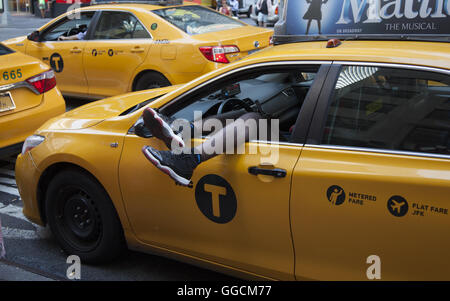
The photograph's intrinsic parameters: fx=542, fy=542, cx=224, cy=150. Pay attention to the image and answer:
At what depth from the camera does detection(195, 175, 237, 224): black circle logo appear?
3158 mm

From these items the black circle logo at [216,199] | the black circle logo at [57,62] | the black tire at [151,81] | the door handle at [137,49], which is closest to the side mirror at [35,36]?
the black circle logo at [57,62]

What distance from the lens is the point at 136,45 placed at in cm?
785

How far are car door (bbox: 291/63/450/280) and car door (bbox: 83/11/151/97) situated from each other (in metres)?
5.26

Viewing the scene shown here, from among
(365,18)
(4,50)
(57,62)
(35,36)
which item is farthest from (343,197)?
(35,36)

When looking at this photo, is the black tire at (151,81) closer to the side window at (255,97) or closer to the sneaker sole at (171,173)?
the side window at (255,97)

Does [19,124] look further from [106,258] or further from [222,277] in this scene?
[222,277]

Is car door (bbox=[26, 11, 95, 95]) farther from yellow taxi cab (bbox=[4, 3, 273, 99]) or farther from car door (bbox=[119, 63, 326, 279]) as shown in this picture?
car door (bbox=[119, 63, 326, 279])

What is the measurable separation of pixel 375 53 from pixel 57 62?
273 inches

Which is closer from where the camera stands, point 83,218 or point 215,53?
point 83,218

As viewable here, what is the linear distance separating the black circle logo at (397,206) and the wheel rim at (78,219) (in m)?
2.08

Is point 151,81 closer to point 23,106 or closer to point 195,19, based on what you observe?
point 195,19

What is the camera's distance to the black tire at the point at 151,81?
764cm

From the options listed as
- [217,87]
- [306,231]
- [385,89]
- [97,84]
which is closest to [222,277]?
[306,231]

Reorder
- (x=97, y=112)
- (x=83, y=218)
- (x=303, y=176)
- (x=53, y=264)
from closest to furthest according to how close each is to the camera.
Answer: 1. (x=303, y=176)
2. (x=83, y=218)
3. (x=53, y=264)
4. (x=97, y=112)
